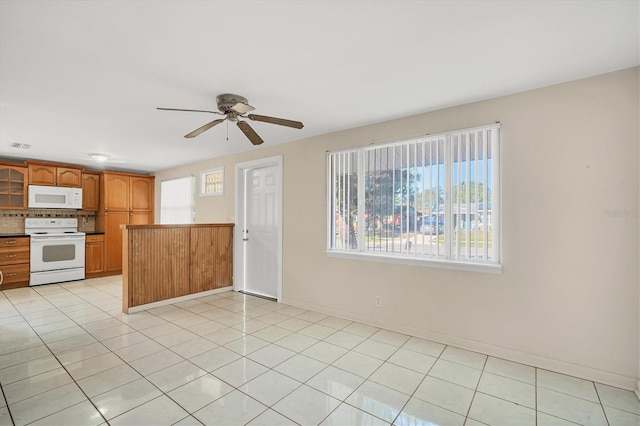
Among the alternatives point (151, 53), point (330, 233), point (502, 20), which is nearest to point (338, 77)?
point (502, 20)

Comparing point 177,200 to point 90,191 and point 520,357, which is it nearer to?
point 90,191

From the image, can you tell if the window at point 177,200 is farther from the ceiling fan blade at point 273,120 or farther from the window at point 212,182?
the ceiling fan blade at point 273,120

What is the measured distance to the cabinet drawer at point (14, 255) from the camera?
17.2 feet

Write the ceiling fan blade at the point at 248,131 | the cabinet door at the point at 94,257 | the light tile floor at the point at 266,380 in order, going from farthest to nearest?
the cabinet door at the point at 94,257 → the ceiling fan blade at the point at 248,131 → the light tile floor at the point at 266,380

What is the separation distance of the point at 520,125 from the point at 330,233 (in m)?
2.39

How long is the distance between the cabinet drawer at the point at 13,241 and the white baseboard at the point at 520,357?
5968 millimetres

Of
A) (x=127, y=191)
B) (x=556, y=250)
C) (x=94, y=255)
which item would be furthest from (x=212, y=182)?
(x=556, y=250)

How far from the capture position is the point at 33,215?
607cm

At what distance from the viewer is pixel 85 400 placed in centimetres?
→ 214

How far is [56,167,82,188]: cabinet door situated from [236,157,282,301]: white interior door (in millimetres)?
3703

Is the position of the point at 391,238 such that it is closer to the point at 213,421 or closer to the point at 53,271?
the point at 213,421

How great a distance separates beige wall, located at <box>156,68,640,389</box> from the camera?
231cm

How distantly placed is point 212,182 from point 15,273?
12.2ft

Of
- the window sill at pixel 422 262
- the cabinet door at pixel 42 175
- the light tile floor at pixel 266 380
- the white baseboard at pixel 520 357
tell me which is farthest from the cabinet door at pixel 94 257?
the white baseboard at pixel 520 357
